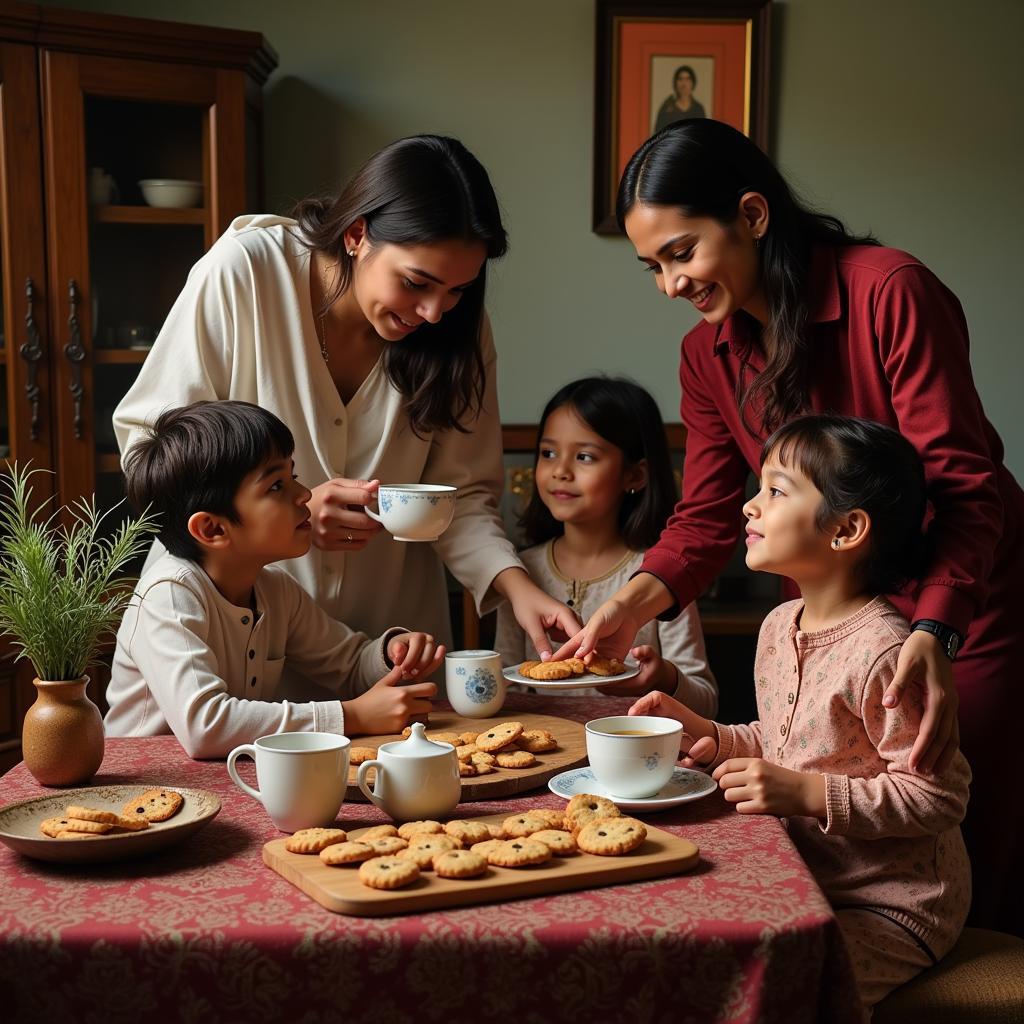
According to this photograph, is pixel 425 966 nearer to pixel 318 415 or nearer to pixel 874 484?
pixel 874 484

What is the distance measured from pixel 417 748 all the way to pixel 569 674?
0.52 metres

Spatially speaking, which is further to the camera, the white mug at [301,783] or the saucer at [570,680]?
the saucer at [570,680]

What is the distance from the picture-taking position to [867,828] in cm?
141

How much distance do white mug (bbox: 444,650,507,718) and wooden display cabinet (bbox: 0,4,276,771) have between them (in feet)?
5.96

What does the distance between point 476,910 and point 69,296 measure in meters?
2.62

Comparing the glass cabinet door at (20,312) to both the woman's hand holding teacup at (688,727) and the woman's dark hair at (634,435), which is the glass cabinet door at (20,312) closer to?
the woman's dark hair at (634,435)

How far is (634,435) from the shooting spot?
279cm

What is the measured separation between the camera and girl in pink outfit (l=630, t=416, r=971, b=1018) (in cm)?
141

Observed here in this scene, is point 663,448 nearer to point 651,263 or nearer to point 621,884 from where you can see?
point 651,263

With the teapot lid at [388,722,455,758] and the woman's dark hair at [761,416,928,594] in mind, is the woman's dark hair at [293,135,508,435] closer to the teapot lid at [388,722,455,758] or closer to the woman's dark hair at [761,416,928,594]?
the woman's dark hair at [761,416,928,594]

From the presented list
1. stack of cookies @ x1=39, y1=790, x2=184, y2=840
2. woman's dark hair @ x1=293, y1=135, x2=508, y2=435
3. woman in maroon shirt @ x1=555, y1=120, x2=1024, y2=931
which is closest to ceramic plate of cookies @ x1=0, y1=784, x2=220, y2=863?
stack of cookies @ x1=39, y1=790, x2=184, y2=840

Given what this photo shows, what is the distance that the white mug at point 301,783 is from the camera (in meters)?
1.27

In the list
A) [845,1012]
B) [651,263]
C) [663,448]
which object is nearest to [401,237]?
[651,263]

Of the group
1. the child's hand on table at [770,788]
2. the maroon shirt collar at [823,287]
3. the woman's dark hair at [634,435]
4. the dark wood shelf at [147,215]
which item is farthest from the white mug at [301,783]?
the dark wood shelf at [147,215]
